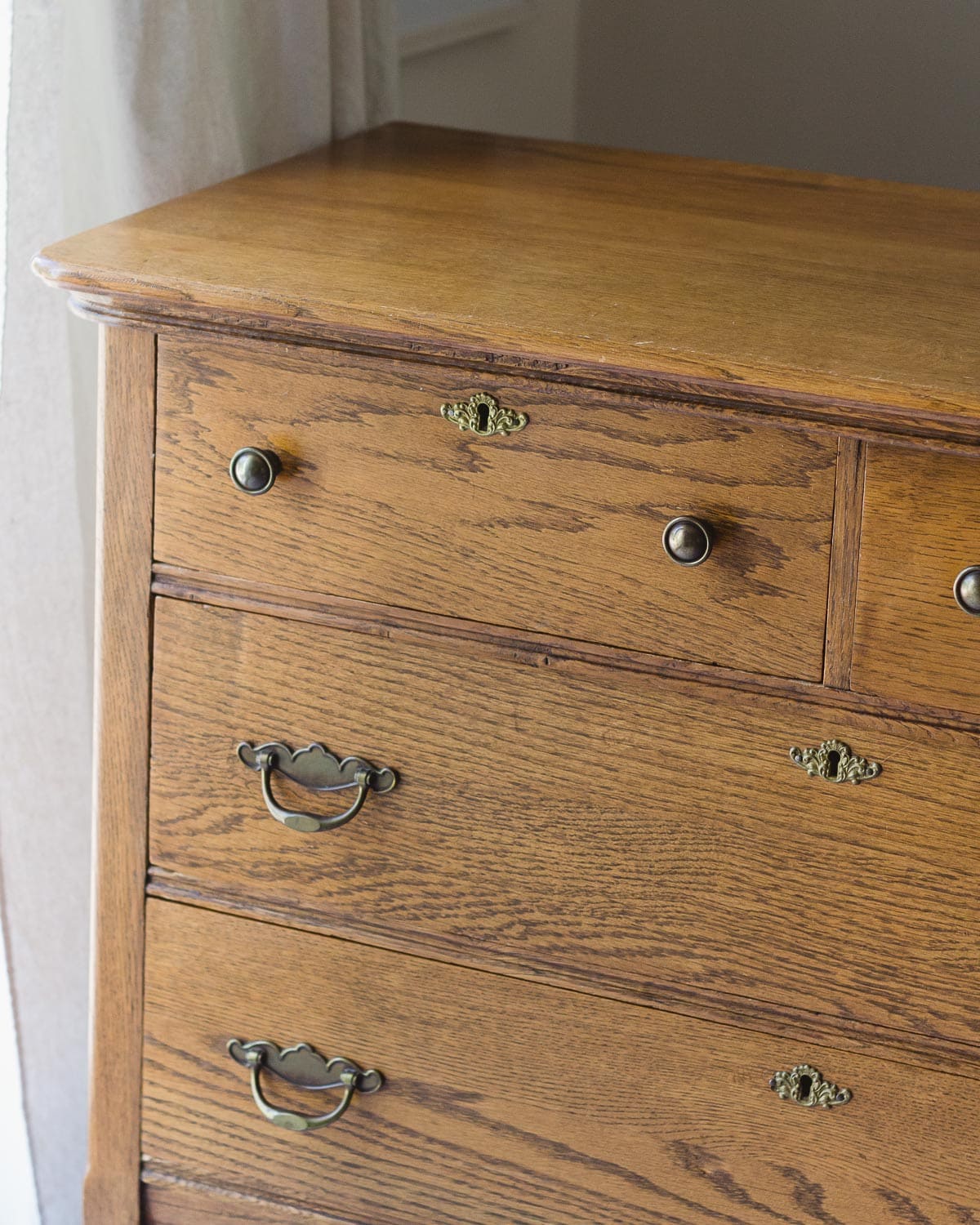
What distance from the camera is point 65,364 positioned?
46.7 inches

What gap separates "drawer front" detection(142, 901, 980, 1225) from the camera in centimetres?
95

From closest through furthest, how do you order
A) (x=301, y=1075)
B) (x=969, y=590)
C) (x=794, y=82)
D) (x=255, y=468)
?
(x=969, y=590) < (x=255, y=468) < (x=301, y=1075) < (x=794, y=82)

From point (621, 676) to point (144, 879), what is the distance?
38 centimetres

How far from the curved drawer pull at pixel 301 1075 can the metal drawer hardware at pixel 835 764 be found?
1.27 ft

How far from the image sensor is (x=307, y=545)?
3.12 ft

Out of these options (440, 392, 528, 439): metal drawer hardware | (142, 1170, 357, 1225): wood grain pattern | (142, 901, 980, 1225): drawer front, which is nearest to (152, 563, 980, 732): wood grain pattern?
(440, 392, 528, 439): metal drawer hardware

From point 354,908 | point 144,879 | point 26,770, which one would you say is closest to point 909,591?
point 354,908

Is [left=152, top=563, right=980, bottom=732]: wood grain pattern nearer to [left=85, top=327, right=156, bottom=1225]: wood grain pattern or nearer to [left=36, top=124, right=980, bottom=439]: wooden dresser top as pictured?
[left=85, top=327, right=156, bottom=1225]: wood grain pattern

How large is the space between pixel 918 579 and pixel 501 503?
0.83ft

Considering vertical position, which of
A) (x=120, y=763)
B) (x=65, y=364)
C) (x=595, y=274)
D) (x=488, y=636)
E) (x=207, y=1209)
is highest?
(x=595, y=274)

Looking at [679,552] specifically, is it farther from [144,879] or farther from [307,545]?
[144,879]

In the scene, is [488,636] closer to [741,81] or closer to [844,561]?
[844,561]

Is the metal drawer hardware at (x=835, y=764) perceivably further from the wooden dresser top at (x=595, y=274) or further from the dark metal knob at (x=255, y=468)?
the dark metal knob at (x=255, y=468)

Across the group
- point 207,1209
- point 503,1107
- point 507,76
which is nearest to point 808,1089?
point 503,1107
